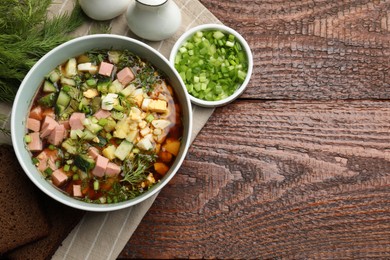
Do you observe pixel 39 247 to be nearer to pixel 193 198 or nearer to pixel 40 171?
pixel 40 171

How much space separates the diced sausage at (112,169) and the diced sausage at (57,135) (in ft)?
0.72

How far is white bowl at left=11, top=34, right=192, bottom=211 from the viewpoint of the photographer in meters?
2.13

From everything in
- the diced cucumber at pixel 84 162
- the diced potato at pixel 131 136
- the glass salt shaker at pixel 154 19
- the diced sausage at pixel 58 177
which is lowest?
the diced sausage at pixel 58 177

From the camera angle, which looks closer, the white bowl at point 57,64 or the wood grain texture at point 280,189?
the white bowl at point 57,64

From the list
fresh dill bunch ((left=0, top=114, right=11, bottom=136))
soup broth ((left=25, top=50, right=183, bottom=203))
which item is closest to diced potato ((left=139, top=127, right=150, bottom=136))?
soup broth ((left=25, top=50, right=183, bottom=203))

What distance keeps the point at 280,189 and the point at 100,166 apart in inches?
32.2

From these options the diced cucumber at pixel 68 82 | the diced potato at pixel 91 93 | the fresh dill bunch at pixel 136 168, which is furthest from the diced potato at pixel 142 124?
the diced cucumber at pixel 68 82

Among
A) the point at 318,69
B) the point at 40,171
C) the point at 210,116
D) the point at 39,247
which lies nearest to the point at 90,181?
the point at 40,171

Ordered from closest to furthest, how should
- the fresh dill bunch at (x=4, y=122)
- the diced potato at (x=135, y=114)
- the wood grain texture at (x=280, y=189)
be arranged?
the diced potato at (x=135, y=114)
the fresh dill bunch at (x=4, y=122)
the wood grain texture at (x=280, y=189)

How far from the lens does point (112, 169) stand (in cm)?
218

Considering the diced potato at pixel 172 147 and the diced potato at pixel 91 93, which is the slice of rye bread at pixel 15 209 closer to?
the diced potato at pixel 91 93

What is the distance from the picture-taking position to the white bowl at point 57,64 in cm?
213

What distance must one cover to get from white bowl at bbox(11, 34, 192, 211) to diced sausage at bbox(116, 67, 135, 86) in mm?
89

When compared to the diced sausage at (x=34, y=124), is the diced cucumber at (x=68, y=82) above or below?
above
